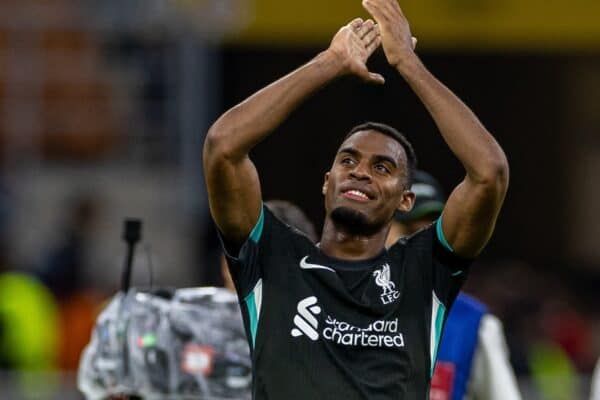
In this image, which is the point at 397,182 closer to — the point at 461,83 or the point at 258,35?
the point at 258,35

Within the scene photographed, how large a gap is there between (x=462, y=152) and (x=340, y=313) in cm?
61

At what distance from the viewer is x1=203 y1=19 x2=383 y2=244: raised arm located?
522 centimetres

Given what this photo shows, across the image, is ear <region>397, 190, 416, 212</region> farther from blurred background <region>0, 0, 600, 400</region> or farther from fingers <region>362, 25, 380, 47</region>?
blurred background <region>0, 0, 600, 400</region>

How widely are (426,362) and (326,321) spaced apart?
34 centimetres

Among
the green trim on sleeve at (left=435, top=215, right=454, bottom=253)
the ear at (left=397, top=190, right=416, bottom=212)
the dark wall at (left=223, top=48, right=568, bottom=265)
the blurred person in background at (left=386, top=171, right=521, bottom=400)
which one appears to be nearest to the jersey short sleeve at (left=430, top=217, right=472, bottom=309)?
the green trim on sleeve at (left=435, top=215, right=454, bottom=253)

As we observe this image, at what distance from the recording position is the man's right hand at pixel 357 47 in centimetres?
526

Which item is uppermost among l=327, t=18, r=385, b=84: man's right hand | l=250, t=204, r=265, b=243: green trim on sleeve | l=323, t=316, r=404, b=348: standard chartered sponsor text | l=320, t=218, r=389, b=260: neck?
l=327, t=18, r=385, b=84: man's right hand

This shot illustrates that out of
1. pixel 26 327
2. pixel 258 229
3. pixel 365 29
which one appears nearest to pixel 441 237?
pixel 258 229

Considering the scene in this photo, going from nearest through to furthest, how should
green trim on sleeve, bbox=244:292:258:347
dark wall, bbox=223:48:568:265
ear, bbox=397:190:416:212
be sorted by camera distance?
green trim on sleeve, bbox=244:292:258:347
ear, bbox=397:190:416:212
dark wall, bbox=223:48:568:265

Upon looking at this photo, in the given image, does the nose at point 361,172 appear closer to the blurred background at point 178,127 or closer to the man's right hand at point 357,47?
the man's right hand at point 357,47

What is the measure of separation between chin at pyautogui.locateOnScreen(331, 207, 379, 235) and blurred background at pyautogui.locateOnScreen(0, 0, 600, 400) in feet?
26.2

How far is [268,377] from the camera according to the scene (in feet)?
17.2

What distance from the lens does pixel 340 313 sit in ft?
17.3

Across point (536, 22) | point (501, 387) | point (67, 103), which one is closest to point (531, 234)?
point (536, 22)
